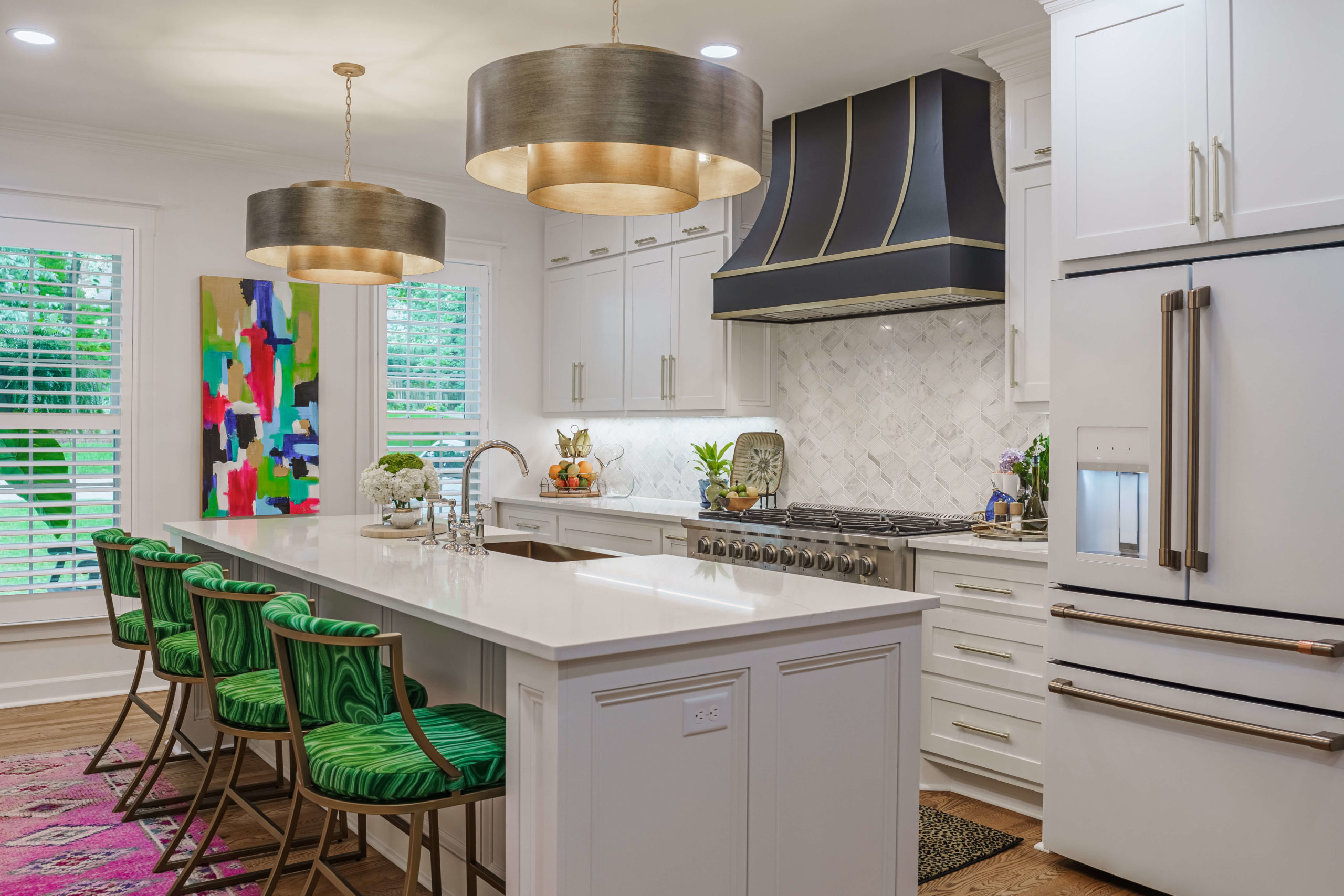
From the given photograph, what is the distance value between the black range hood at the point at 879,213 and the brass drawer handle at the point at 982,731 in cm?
156

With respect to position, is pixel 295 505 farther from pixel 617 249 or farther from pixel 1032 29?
pixel 1032 29

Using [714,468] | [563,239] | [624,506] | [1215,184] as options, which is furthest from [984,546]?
[563,239]

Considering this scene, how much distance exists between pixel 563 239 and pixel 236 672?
399 centimetres

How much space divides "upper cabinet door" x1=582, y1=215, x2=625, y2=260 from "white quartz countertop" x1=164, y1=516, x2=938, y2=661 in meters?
2.76

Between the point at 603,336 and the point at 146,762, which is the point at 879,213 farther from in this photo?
the point at 146,762

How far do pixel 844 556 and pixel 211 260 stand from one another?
3.72 metres

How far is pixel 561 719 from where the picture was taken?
1764 millimetres

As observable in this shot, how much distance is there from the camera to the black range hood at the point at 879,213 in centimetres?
378

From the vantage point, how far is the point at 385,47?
3.81 metres

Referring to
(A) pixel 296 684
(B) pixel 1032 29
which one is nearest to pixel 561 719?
(A) pixel 296 684

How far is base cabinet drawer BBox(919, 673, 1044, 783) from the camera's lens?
3.31 m

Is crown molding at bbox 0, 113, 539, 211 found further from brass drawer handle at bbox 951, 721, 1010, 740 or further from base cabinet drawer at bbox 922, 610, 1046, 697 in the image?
brass drawer handle at bbox 951, 721, 1010, 740

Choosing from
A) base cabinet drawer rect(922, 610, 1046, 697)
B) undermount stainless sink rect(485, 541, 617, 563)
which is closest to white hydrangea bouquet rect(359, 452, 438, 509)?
undermount stainless sink rect(485, 541, 617, 563)

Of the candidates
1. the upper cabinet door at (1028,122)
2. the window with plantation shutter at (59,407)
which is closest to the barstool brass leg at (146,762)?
the window with plantation shutter at (59,407)
